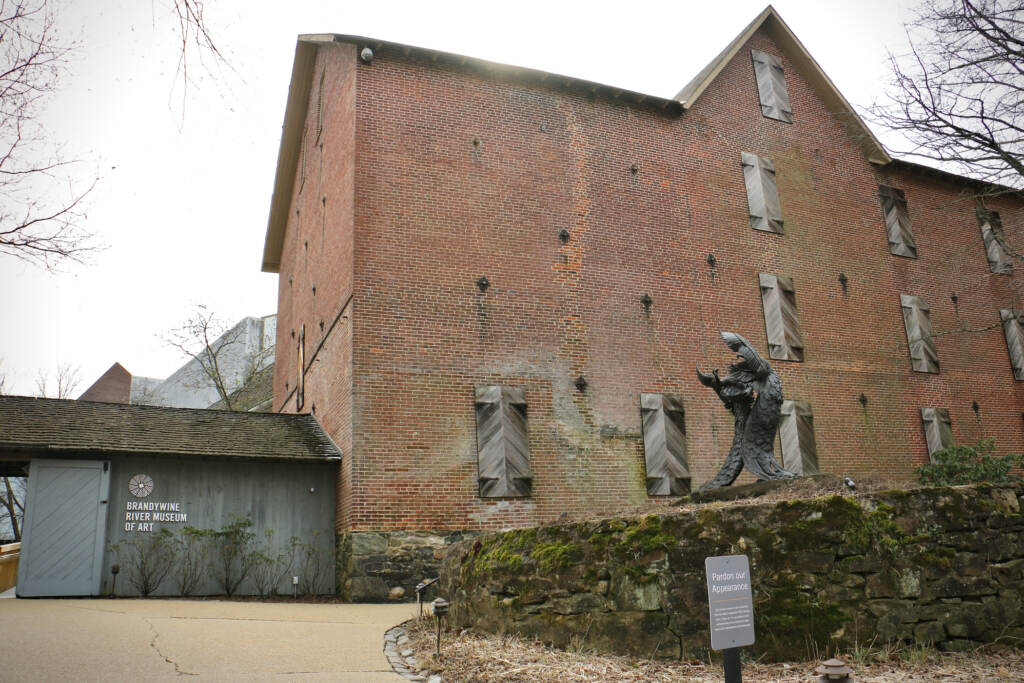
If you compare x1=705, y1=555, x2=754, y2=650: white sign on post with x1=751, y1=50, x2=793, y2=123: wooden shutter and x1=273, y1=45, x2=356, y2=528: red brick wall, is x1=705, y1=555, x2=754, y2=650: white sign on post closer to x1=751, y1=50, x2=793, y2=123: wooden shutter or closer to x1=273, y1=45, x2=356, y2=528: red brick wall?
x1=273, y1=45, x2=356, y2=528: red brick wall

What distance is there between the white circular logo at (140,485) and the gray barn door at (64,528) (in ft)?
1.09

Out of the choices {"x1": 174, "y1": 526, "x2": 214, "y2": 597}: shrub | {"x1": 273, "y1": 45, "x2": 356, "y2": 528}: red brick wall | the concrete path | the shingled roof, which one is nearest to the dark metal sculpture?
the concrete path

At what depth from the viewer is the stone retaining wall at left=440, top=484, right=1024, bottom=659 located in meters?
5.52

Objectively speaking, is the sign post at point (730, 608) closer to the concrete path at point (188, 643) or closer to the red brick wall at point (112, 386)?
the concrete path at point (188, 643)

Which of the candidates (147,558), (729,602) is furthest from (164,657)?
(147,558)

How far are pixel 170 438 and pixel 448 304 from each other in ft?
16.2

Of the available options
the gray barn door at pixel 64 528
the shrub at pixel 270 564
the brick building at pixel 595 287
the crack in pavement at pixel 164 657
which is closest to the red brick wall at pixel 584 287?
the brick building at pixel 595 287

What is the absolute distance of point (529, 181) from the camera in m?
14.8

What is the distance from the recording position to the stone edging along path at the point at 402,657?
5.85 meters

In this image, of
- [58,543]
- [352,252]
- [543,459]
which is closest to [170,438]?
[58,543]

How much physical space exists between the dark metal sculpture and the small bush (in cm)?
829

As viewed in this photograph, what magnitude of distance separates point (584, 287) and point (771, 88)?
25.0 ft

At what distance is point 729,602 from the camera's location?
4055 mm

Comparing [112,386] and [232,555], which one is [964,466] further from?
[112,386]
